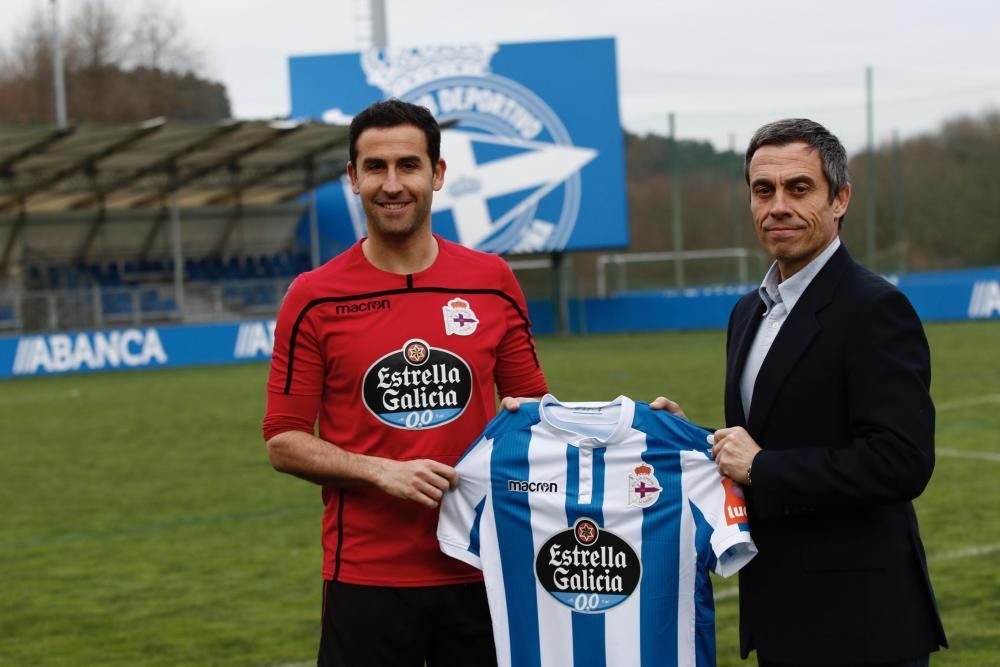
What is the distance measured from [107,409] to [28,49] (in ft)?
151

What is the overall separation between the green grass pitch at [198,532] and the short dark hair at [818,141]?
324cm

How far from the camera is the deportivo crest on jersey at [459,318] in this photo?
323 cm

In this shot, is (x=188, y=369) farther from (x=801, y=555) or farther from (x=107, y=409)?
(x=801, y=555)

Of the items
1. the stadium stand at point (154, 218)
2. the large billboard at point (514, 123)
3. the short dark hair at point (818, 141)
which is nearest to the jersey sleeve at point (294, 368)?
the short dark hair at point (818, 141)

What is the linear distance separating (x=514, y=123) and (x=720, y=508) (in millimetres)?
29053

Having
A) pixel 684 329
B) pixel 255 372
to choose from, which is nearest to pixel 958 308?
pixel 684 329

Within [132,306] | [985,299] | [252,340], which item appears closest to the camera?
[252,340]

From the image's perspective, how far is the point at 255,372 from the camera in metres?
23.1

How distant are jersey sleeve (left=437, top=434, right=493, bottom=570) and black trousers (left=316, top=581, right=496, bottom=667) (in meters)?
0.12

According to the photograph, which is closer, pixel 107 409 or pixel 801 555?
pixel 801 555

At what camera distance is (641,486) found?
3.20 metres

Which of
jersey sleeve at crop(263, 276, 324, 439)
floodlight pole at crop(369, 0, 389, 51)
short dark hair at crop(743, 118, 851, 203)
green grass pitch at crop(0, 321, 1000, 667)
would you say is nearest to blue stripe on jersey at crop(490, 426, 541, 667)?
jersey sleeve at crop(263, 276, 324, 439)

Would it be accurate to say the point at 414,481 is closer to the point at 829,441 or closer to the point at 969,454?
the point at 829,441

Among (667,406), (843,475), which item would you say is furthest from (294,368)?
(843,475)
